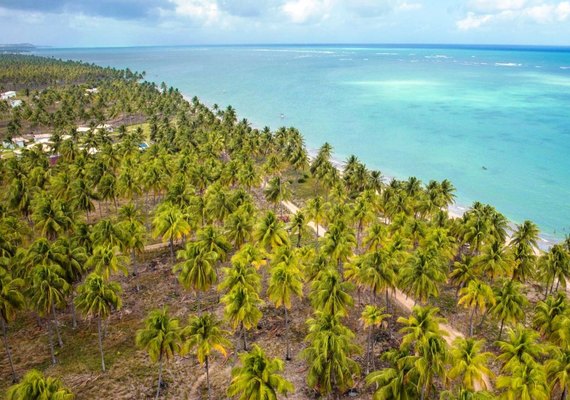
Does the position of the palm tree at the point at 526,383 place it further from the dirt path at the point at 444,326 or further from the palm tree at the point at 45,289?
the palm tree at the point at 45,289

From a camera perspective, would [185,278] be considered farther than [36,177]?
No

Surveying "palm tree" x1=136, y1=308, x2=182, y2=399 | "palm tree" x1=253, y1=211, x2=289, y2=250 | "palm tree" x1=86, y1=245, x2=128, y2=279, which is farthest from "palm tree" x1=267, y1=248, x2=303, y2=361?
"palm tree" x1=86, y1=245, x2=128, y2=279

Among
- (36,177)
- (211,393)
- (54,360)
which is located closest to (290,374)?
(211,393)

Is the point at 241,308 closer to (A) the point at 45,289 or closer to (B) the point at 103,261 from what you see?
(B) the point at 103,261

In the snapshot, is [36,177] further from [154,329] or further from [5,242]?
[154,329]

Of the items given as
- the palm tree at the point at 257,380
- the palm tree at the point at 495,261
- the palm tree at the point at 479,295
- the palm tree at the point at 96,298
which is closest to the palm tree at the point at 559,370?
the palm tree at the point at 479,295

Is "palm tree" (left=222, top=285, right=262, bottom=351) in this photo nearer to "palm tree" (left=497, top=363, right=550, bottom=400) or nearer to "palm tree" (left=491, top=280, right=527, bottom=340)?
"palm tree" (left=497, top=363, right=550, bottom=400)
